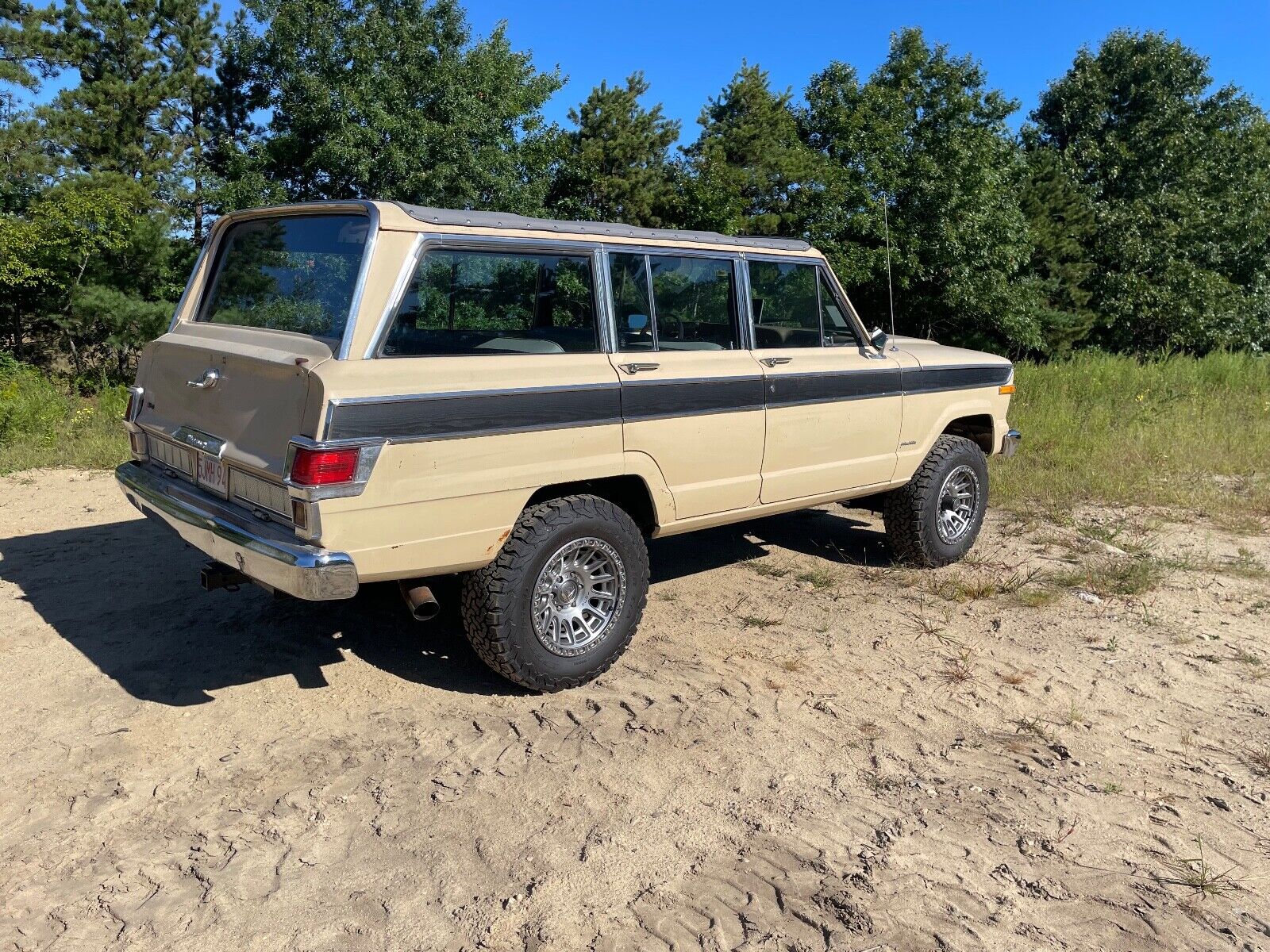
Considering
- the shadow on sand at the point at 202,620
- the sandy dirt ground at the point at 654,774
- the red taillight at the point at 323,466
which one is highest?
the red taillight at the point at 323,466

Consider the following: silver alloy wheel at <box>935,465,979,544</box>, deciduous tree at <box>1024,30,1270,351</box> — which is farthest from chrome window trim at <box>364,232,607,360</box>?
deciduous tree at <box>1024,30,1270,351</box>

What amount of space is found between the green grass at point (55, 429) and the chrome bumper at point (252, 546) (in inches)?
202

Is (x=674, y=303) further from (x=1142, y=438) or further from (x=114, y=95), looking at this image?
(x=114, y=95)

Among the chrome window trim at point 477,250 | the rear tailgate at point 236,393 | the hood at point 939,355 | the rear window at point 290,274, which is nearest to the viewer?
the rear tailgate at point 236,393

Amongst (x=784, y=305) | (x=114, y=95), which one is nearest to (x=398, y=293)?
(x=784, y=305)

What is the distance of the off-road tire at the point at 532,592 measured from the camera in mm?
3986

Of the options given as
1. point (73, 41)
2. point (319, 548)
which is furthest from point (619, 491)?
point (73, 41)

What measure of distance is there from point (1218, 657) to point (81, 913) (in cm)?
504

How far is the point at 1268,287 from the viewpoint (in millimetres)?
28094

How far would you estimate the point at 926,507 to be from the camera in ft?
19.8

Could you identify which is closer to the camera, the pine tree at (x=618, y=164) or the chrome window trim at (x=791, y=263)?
the chrome window trim at (x=791, y=263)

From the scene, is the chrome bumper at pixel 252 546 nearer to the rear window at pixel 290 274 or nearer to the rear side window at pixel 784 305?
the rear window at pixel 290 274

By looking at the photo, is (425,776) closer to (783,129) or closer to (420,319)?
(420,319)

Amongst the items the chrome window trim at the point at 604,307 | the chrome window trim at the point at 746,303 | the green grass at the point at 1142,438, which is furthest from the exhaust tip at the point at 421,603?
the green grass at the point at 1142,438
